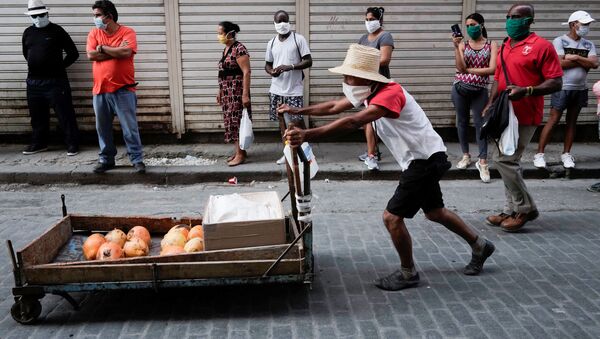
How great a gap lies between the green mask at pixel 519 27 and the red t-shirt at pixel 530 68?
0.06m

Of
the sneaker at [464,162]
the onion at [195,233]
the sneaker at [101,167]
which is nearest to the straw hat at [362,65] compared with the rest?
the onion at [195,233]

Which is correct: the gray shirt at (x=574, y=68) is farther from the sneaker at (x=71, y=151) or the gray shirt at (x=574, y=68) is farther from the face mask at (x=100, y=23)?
the sneaker at (x=71, y=151)

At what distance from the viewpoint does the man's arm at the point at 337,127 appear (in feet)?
11.5

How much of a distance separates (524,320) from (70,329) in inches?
119

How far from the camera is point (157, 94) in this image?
8.89 m

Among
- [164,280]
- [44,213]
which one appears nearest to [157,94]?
[44,213]

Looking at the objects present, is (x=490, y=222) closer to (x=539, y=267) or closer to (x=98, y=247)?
(x=539, y=267)

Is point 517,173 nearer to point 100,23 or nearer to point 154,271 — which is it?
point 154,271

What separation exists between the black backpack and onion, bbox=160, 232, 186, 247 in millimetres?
2987

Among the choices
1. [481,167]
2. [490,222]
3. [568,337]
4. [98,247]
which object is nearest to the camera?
[568,337]

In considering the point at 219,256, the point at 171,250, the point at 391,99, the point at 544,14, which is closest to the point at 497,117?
the point at 391,99

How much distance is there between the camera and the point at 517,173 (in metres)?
5.29

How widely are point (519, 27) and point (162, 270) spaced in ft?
12.7

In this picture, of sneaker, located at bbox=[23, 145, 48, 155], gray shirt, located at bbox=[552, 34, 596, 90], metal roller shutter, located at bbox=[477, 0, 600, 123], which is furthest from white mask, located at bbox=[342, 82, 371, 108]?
sneaker, located at bbox=[23, 145, 48, 155]
